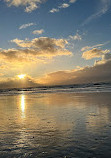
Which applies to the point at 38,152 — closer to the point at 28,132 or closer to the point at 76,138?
the point at 76,138

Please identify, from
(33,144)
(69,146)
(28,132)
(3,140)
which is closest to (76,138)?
(69,146)

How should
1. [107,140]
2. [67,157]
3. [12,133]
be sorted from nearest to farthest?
1. [67,157]
2. [107,140]
3. [12,133]

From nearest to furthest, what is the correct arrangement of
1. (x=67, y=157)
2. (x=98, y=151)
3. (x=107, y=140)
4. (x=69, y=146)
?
(x=67, y=157) < (x=98, y=151) < (x=69, y=146) < (x=107, y=140)

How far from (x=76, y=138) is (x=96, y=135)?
1.11m

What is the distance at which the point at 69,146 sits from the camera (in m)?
6.96

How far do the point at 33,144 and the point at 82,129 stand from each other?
324 cm

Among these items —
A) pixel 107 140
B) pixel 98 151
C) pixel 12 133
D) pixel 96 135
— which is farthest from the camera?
pixel 12 133

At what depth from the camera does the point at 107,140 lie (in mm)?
7461

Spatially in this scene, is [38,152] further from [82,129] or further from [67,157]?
[82,129]

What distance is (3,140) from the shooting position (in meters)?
7.93

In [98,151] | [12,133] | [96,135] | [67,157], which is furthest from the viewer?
[12,133]

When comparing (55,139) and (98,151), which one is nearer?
(98,151)

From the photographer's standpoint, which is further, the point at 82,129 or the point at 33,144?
the point at 82,129

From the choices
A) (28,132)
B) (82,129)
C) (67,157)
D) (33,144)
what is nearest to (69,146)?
(67,157)
